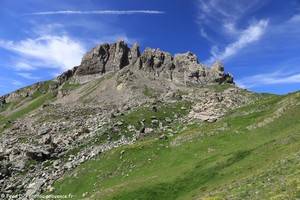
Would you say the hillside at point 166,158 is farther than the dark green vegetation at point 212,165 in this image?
Yes

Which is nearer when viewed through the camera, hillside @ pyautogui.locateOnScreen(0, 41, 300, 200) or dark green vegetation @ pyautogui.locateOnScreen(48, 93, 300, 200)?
dark green vegetation @ pyautogui.locateOnScreen(48, 93, 300, 200)

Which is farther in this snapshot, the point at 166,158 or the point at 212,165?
the point at 166,158

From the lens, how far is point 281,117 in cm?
9038

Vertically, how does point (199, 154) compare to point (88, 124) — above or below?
below

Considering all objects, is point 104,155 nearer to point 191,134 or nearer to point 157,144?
point 157,144

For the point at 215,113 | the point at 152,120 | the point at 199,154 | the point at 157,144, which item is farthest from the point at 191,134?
the point at 152,120

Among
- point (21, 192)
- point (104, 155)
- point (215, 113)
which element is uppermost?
point (215, 113)

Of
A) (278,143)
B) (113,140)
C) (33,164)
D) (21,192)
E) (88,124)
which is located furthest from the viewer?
(88,124)

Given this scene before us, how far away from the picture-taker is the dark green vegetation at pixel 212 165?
49.4m

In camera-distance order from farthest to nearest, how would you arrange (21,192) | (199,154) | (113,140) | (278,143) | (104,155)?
(113,140), (104,155), (21,192), (199,154), (278,143)

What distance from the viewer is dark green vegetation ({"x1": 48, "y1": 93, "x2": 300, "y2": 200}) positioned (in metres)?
49.4

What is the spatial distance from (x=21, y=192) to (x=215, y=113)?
58787mm

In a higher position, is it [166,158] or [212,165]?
[166,158]

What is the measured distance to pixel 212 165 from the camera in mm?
70875
